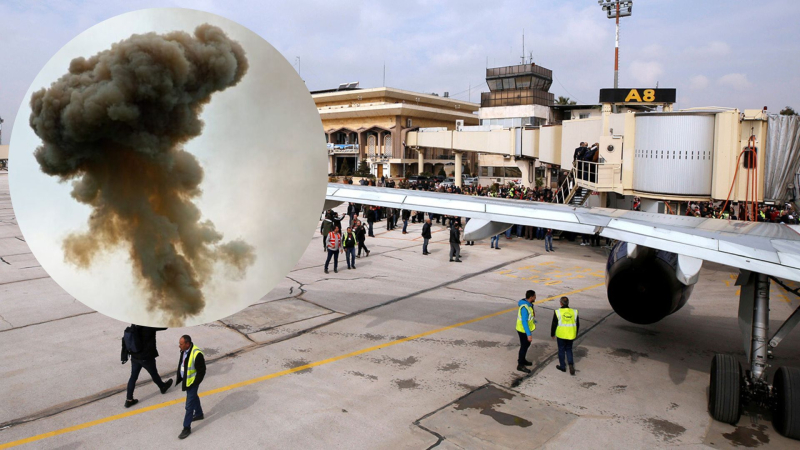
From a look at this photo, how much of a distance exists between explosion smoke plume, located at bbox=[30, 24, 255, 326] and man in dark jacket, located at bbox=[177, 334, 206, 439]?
9.20ft

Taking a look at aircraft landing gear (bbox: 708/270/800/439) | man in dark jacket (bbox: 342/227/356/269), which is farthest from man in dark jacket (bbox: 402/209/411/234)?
aircraft landing gear (bbox: 708/270/800/439)

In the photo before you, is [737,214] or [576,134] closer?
[576,134]

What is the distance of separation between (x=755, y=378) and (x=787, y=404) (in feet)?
2.08

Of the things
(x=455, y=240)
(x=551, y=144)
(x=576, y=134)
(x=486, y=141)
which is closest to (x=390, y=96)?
(x=486, y=141)

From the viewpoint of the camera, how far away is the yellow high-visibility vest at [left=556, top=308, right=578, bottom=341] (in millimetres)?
10312

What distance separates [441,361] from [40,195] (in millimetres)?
7824

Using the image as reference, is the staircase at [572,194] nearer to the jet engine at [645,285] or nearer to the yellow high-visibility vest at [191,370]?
the jet engine at [645,285]

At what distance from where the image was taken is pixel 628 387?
32.4 feet

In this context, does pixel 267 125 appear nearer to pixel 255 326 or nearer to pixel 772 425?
pixel 255 326

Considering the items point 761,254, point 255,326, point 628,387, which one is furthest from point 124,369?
point 761,254

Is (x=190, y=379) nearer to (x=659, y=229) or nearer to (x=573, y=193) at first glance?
(x=659, y=229)

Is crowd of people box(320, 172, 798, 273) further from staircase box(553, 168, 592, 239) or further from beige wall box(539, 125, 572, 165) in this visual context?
beige wall box(539, 125, 572, 165)

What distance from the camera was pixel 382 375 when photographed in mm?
10086

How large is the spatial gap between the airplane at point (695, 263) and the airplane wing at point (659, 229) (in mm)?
14
